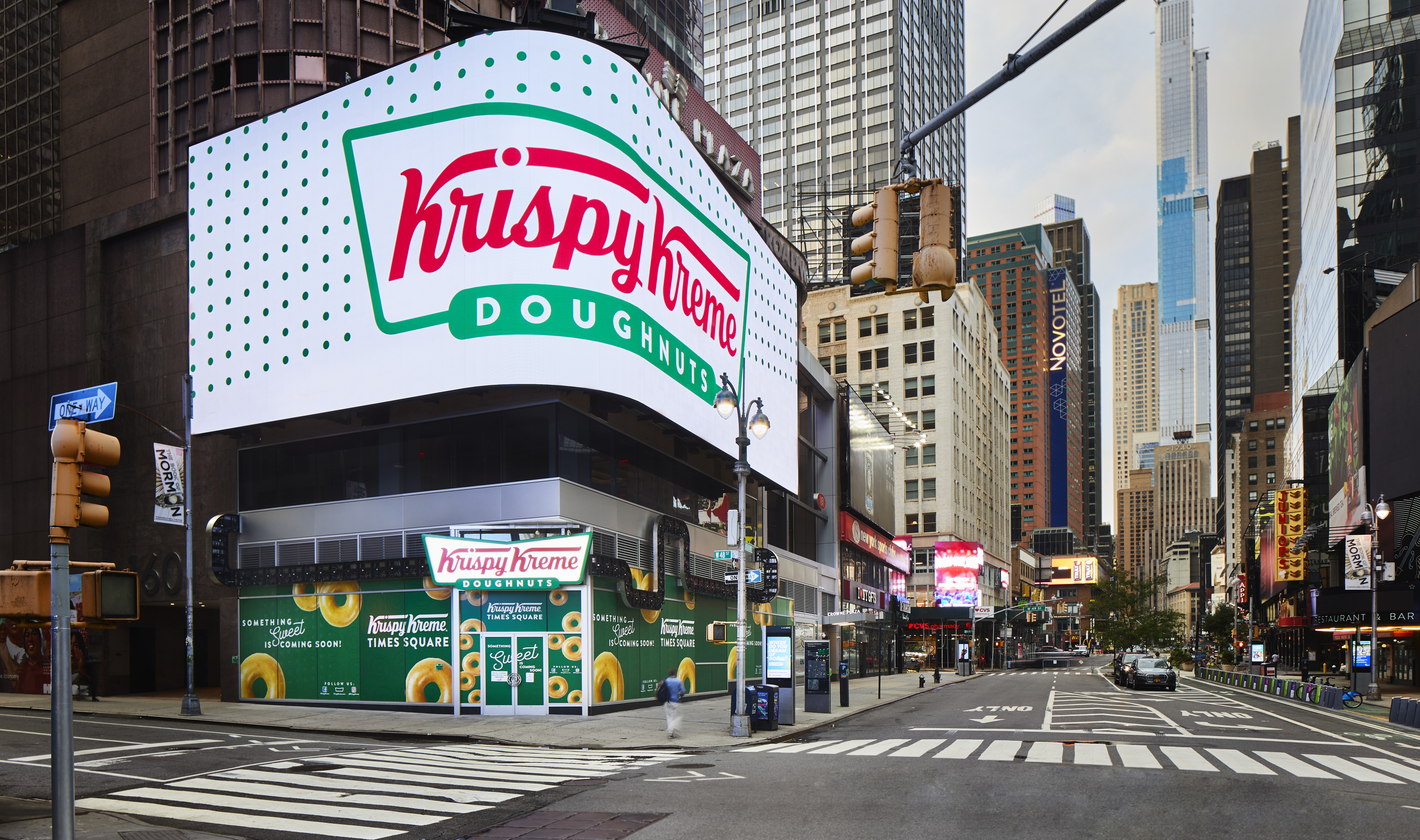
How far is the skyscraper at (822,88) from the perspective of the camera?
161 metres

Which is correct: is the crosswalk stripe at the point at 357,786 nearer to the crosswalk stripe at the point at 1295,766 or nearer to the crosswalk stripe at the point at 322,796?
the crosswalk stripe at the point at 322,796

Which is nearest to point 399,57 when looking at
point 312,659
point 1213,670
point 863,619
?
point 312,659

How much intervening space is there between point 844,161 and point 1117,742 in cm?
14847

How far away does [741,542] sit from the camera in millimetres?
25547

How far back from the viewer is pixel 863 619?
46.9 metres

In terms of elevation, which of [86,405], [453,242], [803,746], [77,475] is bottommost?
[803,746]

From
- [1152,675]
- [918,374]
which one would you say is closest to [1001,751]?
[1152,675]

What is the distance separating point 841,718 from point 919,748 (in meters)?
9.56

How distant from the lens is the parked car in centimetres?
4903

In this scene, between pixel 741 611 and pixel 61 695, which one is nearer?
pixel 61 695

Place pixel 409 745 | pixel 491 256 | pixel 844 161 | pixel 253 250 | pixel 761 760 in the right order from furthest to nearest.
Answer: pixel 844 161 < pixel 253 250 < pixel 491 256 < pixel 409 745 < pixel 761 760

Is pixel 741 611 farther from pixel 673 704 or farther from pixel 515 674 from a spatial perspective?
pixel 515 674

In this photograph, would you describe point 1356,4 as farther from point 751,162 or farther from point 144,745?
point 144,745

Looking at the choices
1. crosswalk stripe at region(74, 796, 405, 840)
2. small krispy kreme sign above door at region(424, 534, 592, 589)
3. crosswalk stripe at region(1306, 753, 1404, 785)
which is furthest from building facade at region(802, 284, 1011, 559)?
crosswalk stripe at region(74, 796, 405, 840)
